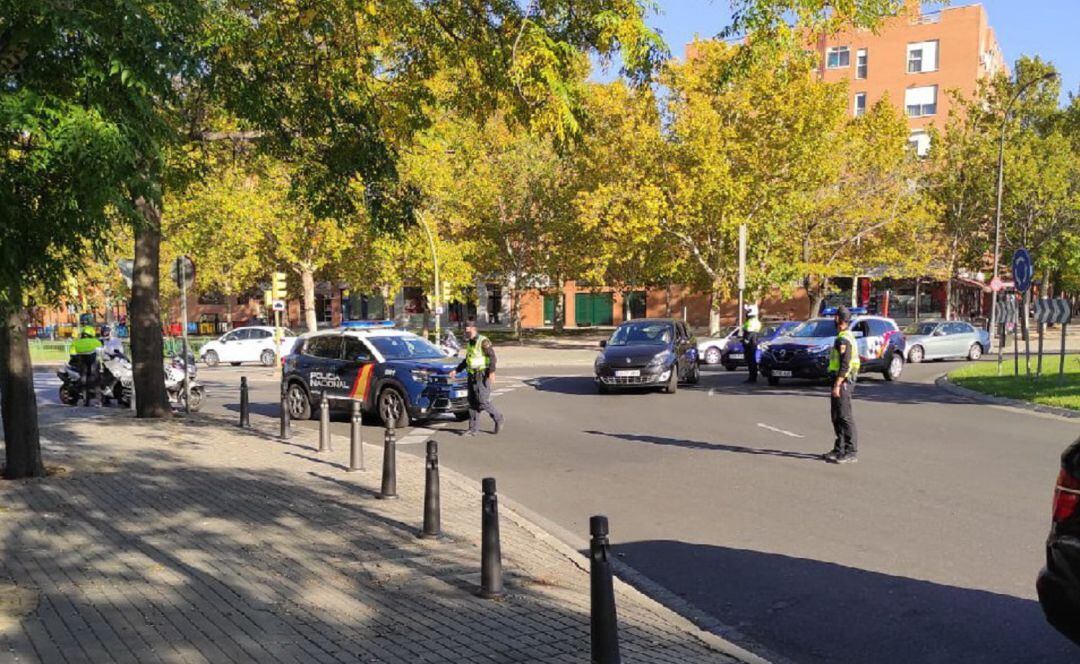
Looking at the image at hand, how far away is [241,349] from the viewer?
109 ft

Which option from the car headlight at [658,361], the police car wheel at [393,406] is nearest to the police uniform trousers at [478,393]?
the police car wheel at [393,406]

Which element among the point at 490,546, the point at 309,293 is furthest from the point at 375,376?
the point at 309,293

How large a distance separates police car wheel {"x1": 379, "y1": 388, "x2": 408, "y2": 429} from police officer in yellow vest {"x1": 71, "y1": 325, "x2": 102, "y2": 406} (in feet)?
25.3

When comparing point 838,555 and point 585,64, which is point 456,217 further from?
point 838,555

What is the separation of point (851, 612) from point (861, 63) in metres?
61.5

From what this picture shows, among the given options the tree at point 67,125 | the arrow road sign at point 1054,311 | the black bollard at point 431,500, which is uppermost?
the tree at point 67,125

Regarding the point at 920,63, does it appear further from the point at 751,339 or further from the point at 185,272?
the point at 185,272

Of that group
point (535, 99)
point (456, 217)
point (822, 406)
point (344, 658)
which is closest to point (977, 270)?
point (456, 217)

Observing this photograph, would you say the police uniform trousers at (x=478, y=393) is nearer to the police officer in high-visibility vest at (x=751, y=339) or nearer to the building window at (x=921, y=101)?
the police officer in high-visibility vest at (x=751, y=339)

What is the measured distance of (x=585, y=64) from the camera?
10.2m

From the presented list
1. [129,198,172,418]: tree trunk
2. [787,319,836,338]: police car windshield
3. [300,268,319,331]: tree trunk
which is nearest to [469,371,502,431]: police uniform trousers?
[129,198,172,418]: tree trunk

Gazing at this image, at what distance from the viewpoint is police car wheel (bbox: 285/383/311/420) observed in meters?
15.4

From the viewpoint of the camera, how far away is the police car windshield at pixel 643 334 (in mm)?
19094

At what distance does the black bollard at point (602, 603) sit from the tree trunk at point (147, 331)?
11401 mm
